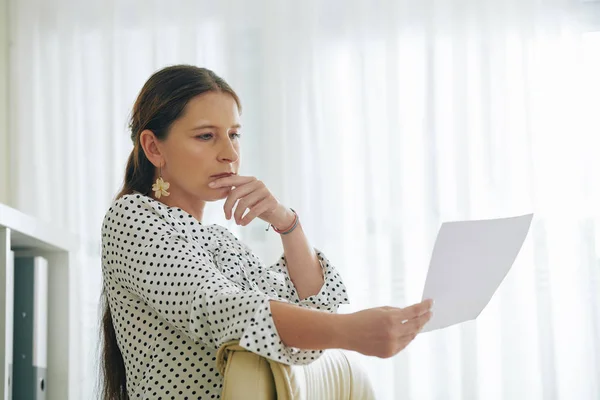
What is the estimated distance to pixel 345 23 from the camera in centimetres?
290

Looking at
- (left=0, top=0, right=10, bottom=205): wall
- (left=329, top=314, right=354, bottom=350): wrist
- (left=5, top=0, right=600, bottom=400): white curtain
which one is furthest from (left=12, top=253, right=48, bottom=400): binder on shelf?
(left=329, top=314, right=354, bottom=350): wrist

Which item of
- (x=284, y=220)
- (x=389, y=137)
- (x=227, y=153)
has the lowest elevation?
(x=284, y=220)

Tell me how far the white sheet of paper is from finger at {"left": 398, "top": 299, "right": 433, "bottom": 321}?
0.03 meters

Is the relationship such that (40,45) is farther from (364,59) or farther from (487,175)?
(487,175)

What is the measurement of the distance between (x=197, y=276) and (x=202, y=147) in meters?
0.30

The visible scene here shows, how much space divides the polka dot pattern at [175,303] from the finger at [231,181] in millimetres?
66

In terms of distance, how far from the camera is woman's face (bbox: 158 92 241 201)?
118cm

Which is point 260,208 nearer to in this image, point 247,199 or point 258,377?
point 247,199

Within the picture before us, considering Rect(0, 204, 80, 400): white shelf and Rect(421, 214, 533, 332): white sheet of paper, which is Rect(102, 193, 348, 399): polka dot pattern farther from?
Rect(0, 204, 80, 400): white shelf

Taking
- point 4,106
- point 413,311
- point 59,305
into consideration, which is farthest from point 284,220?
point 4,106

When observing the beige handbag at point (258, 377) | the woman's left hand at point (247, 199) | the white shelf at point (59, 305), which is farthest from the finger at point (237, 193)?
the white shelf at point (59, 305)

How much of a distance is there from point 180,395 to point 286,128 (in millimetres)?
1934

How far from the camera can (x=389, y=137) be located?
285 cm

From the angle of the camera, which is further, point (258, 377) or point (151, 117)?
point (151, 117)
